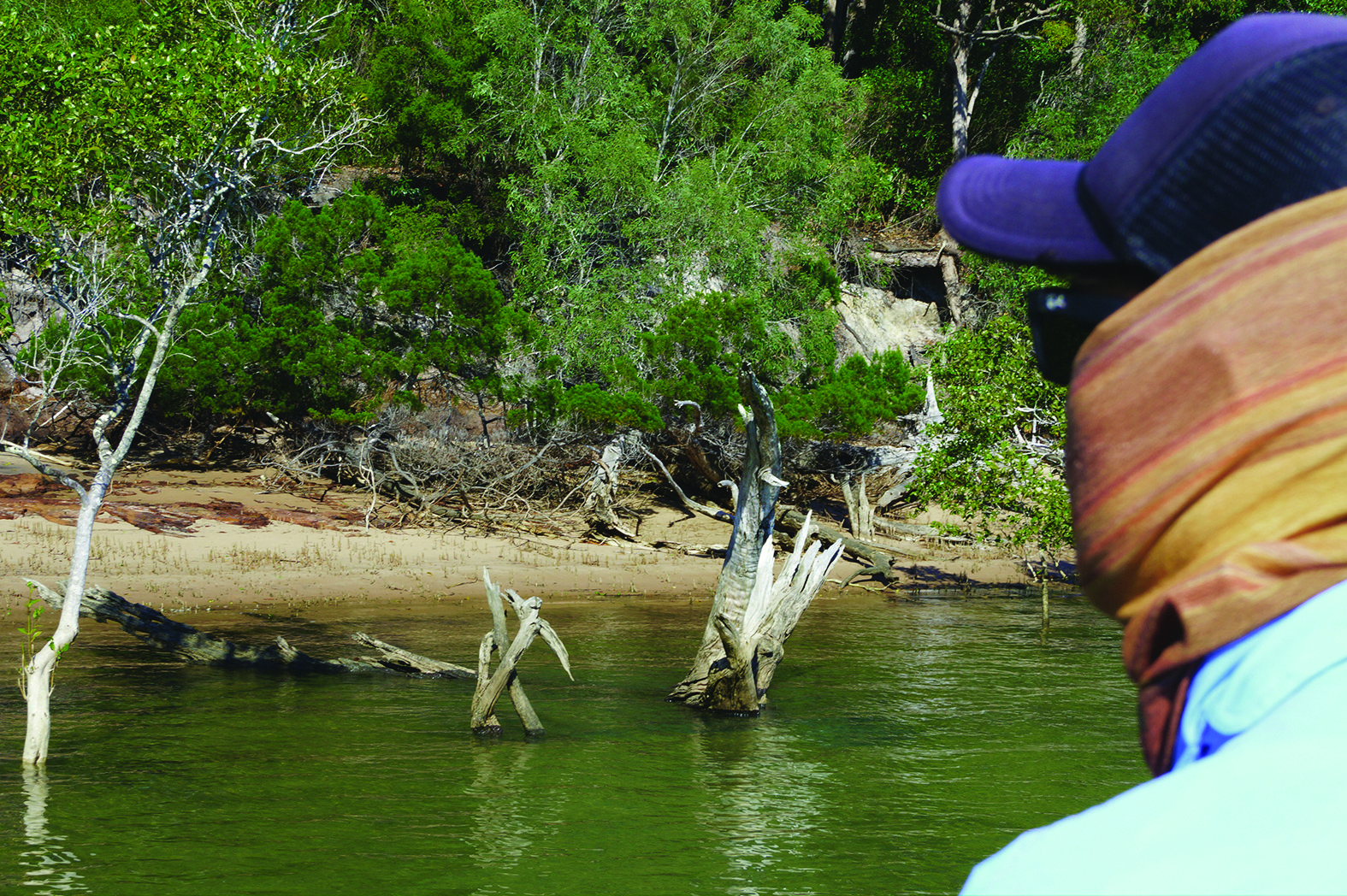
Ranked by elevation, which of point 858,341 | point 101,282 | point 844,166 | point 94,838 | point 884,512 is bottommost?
point 94,838

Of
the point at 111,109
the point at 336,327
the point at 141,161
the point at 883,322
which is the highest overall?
the point at 883,322

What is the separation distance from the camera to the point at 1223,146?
62 cm

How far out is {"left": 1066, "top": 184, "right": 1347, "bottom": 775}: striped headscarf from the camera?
56 centimetres

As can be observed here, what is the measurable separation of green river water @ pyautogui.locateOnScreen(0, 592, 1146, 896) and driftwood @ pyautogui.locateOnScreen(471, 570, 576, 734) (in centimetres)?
30

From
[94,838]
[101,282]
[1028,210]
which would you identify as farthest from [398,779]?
[1028,210]

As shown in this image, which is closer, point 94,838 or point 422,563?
point 94,838

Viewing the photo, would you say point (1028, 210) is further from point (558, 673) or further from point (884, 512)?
point (884, 512)

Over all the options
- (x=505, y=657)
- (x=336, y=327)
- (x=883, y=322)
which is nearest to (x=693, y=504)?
(x=336, y=327)

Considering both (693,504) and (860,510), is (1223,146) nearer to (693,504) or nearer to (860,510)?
(693,504)

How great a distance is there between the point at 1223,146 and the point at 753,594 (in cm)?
1198

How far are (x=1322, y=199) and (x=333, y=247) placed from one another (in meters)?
25.2

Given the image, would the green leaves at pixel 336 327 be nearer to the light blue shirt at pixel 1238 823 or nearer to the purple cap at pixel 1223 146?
the purple cap at pixel 1223 146

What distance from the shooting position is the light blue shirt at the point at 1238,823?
1.42ft

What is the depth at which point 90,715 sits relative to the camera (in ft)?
39.3
